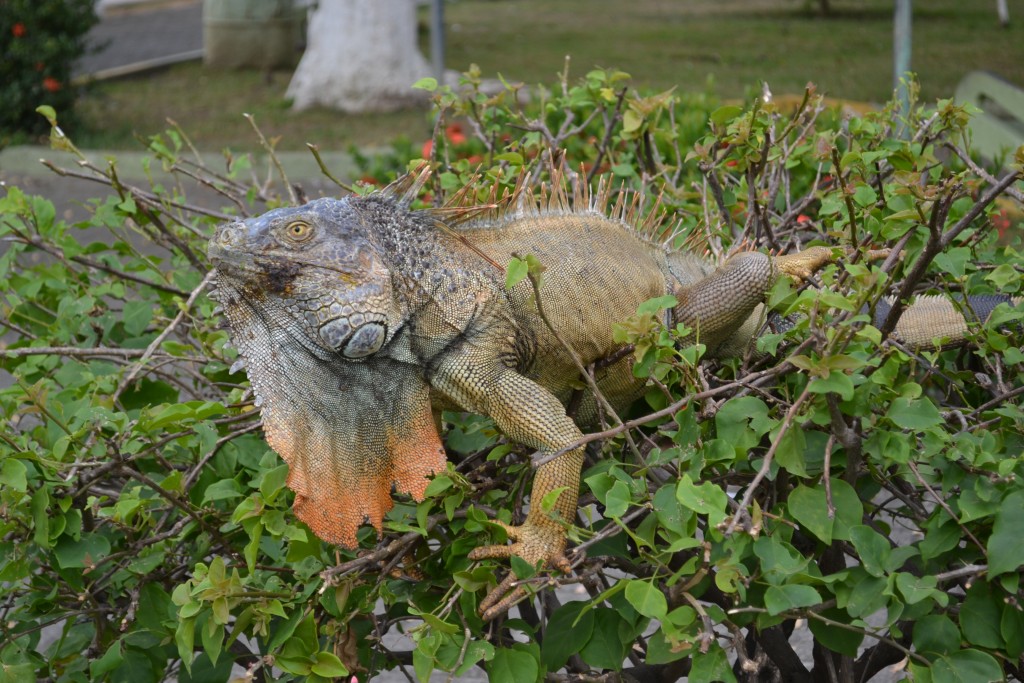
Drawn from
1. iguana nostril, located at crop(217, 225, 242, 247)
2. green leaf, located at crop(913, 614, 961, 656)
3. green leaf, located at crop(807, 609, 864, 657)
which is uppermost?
iguana nostril, located at crop(217, 225, 242, 247)

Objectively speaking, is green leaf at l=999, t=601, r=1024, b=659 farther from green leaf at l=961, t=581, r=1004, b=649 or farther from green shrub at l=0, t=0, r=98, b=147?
green shrub at l=0, t=0, r=98, b=147

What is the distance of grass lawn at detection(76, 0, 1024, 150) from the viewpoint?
405 inches

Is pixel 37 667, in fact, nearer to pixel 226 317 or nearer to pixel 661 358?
pixel 226 317

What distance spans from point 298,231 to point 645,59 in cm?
1108

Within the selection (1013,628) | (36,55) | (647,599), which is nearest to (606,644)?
(647,599)

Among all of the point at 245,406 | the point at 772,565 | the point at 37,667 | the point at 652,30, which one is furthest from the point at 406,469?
the point at 652,30

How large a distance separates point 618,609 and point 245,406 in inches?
33.9

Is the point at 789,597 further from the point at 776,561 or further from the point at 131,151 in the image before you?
the point at 131,151

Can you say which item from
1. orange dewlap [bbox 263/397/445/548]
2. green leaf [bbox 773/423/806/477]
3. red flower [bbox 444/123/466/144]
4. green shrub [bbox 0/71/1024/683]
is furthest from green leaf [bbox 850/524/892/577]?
red flower [bbox 444/123/466/144]

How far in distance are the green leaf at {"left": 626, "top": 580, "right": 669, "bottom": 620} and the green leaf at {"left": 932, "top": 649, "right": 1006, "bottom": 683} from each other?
41 centimetres

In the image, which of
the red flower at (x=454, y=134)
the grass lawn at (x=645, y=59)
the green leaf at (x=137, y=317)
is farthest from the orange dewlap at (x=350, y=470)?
the grass lawn at (x=645, y=59)

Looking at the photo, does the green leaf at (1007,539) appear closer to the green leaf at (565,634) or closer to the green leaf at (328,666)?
the green leaf at (565,634)

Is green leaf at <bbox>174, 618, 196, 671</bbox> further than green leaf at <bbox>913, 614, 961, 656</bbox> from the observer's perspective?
Yes

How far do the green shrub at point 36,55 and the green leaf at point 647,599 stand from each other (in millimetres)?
8773
